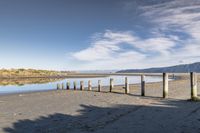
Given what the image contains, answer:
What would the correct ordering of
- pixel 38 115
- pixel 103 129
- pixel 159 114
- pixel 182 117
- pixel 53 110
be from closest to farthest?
1. pixel 103 129
2. pixel 182 117
3. pixel 159 114
4. pixel 38 115
5. pixel 53 110

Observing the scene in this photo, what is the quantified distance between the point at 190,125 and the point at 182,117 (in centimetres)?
171

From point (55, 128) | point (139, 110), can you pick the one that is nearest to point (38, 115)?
point (55, 128)

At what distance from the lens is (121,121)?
13125 millimetres

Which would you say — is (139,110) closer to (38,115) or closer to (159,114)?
(159,114)

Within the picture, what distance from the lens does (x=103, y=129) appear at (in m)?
11.7

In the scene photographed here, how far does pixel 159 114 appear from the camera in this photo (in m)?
14.6

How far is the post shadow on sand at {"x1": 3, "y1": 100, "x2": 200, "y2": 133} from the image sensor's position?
38.3 ft

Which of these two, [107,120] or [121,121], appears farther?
[107,120]

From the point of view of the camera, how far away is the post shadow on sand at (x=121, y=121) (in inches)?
460

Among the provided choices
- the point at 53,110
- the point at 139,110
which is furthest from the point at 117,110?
the point at 53,110

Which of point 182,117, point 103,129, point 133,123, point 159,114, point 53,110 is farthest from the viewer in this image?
point 53,110

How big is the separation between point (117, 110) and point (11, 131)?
612 cm

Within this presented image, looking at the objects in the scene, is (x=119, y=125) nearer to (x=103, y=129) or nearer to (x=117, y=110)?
(x=103, y=129)

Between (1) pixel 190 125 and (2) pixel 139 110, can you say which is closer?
(1) pixel 190 125
